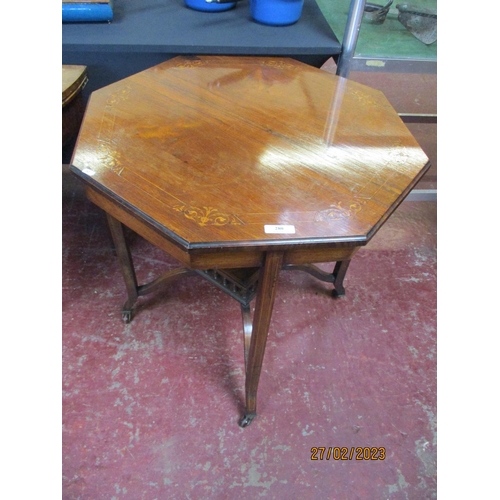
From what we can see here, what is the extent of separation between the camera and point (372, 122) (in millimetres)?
1224

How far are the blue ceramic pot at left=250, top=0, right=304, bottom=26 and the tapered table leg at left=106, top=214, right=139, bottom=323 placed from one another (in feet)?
3.48

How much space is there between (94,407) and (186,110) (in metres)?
1.03

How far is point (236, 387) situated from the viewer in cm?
144

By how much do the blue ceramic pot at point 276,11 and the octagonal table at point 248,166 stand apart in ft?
1.20

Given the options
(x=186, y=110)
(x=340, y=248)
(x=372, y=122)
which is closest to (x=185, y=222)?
(x=340, y=248)

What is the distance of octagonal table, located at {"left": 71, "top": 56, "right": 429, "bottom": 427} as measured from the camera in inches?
34.6

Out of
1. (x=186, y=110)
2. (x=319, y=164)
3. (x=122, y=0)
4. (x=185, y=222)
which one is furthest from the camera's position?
(x=122, y=0)

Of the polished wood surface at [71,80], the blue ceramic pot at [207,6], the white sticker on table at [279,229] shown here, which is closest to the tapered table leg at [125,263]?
the polished wood surface at [71,80]

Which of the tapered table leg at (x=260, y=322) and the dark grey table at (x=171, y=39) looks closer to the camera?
the tapered table leg at (x=260, y=322)

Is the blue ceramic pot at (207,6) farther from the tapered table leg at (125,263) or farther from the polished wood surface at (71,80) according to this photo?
the tapered table leg at (125,263)

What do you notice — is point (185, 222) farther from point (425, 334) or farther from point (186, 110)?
point (425, 334)

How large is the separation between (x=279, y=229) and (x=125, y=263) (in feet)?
2.51

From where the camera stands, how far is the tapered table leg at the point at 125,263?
1.29m

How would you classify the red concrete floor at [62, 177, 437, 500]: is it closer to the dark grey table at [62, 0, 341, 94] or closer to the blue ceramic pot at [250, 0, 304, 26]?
the dark grey table at [62, 0, 341, 94]
